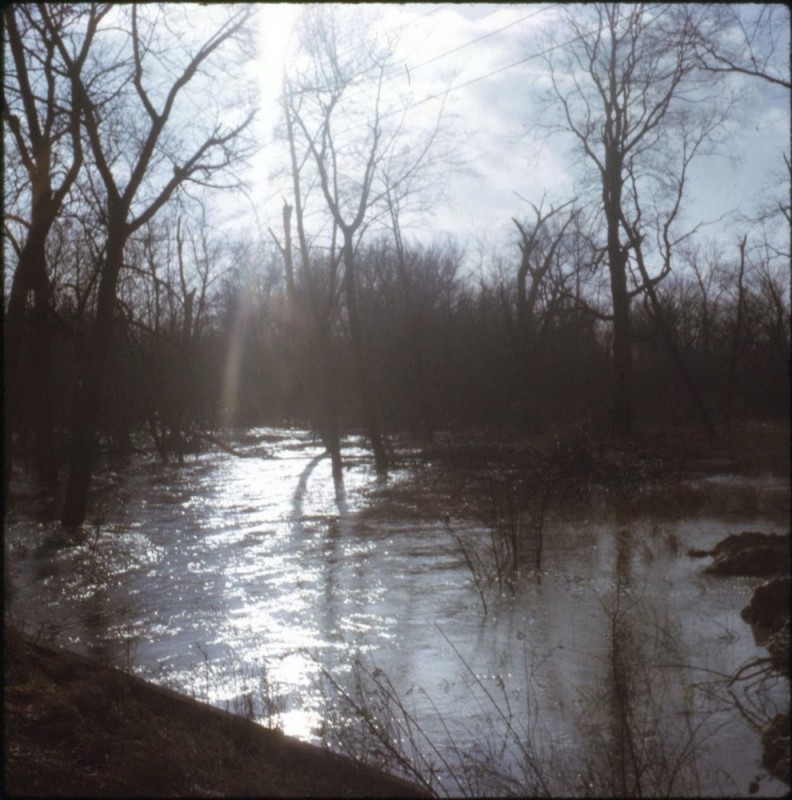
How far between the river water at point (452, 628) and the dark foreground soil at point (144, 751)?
340 mm

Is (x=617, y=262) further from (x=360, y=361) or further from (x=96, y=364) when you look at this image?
(x=96, y=364)

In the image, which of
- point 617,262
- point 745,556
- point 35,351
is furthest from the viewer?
point 617,262

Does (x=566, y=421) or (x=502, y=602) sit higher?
(x=566, y=421)

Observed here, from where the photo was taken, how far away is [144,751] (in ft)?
18.4

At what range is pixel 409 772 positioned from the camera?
5.20m

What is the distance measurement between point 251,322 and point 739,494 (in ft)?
177

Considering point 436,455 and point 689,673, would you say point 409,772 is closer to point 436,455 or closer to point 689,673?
point 689,673

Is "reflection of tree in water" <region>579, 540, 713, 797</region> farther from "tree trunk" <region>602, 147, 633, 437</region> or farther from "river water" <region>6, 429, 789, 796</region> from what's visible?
"tree trunk" <region>602, 147, 633, 437</region>

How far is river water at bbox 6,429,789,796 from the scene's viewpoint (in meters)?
5.62

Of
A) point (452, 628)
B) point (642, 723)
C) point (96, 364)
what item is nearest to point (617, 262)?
point (96, 364)

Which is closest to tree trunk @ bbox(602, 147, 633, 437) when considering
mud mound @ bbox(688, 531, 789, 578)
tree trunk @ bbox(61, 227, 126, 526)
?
tree trunk @ bbox(61, 227, 126, 526)

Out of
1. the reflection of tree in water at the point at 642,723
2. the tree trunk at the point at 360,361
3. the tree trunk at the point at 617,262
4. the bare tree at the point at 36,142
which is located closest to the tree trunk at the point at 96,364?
the bare tree at the point at 36,142

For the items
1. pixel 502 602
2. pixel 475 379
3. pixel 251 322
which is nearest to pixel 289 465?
pixel 475 379

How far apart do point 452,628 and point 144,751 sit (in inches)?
148
